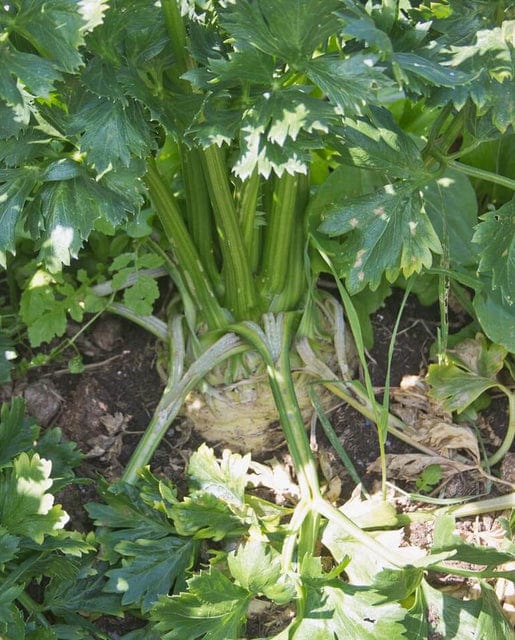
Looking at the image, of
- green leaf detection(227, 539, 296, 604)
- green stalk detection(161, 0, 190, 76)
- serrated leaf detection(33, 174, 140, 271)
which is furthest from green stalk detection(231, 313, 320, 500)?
green stalk detection(161, 0, 190, 76)

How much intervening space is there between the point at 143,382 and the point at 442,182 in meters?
0.84

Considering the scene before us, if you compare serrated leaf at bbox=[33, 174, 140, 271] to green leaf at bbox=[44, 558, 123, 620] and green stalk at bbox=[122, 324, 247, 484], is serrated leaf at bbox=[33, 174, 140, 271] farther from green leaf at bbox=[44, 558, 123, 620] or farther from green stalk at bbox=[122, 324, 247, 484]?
green leaf at bbox=[44, 558, 123, 620]

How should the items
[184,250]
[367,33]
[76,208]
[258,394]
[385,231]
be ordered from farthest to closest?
[258,394]
[184,250]
[385,231]
[76,208]
[367,33]

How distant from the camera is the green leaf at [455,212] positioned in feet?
6.22

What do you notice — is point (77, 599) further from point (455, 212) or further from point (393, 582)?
point (455, 212)

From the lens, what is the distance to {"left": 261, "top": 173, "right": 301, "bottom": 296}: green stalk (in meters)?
1.69

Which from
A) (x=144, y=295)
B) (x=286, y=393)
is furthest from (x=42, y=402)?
(x=286, y=393)

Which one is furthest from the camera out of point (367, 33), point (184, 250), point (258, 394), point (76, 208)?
point (258, 394)

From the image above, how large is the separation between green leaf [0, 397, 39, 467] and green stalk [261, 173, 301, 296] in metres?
0.58

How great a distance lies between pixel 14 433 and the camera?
5.71 feet

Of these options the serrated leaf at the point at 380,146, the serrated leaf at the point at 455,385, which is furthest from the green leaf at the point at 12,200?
the serrated leaf at the point at 455,385

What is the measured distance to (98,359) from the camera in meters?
2.07

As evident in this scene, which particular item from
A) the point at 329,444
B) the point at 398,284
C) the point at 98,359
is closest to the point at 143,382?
the point at 98,359

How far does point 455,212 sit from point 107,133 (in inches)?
34.7
